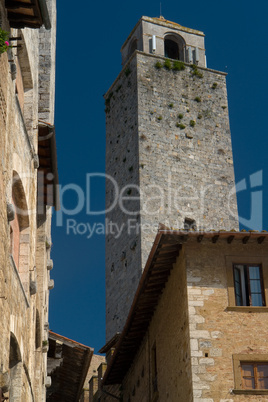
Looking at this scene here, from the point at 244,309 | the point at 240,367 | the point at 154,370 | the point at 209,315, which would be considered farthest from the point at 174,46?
the point at 240,367

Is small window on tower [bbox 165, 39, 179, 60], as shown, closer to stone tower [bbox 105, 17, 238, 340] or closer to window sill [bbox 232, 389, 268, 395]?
stone tower [bbox 105, 17, 238, 340]

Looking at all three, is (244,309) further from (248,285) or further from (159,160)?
(159,160)

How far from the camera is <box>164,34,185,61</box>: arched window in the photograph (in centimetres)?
3825

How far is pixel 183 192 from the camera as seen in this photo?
3294 centimetres

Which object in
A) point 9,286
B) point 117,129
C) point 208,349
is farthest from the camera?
point 117,129

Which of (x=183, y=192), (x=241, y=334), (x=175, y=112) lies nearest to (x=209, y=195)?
(x=183, y=192)

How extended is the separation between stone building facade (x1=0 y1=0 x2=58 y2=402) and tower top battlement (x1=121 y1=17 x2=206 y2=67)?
16673 millimetres

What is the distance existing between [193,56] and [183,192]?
826 cm

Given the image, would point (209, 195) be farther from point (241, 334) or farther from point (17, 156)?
point (17, 156)

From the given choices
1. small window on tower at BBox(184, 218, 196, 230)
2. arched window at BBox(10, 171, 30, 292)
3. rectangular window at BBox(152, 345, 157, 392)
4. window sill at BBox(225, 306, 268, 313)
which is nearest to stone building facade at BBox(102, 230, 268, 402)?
window sill at BBox(225, 306, 268, 313)

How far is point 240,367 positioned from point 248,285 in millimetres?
2021

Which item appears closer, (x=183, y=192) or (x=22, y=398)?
(x=22, y=398)

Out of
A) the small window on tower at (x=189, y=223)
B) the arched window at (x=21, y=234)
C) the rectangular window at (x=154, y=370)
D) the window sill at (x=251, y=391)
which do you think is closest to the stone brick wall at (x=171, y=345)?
the rectangular window at (x=154, y=370)

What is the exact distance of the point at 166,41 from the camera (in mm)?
39125
